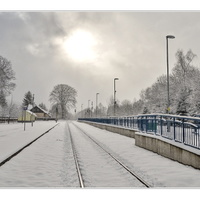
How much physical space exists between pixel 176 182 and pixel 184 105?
35.3 m

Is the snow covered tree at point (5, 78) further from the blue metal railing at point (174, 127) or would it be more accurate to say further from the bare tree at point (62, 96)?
the bare tree at point (62, 96)

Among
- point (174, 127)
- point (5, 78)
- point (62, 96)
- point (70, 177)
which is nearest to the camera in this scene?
point (70, 177)

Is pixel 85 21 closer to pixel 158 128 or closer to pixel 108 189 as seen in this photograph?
pixel 158 128

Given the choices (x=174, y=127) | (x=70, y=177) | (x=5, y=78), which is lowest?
(x=70, y=177)

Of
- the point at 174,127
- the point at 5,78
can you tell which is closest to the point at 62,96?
the point at 5,78

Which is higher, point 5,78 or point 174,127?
point 5,78

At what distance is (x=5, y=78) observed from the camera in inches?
1583

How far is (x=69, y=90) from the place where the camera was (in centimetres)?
8944

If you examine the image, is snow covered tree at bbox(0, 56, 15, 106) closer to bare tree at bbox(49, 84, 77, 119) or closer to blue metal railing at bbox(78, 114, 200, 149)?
blue metal railing at bbox(78, 114, 200, 149)

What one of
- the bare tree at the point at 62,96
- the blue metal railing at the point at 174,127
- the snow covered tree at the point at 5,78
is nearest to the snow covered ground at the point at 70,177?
the blue metal railing at the point at 174,127

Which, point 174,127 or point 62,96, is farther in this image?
point 62,96

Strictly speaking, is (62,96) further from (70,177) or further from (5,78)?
(70,177)

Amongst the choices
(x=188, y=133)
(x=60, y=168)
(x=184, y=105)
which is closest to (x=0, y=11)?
(x=60, y=168)

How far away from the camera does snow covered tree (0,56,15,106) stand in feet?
124
